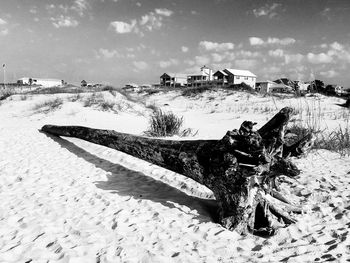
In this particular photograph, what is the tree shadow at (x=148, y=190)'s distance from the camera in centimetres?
291

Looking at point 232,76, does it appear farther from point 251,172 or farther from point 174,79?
point 251,172

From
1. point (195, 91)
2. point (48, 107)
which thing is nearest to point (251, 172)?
point (48, 107)

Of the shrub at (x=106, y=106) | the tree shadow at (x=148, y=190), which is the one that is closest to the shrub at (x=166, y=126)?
the tree shadow at (x=148, y=190)

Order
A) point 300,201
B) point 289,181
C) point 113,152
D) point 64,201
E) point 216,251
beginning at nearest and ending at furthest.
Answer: point 216,251
point 300,201
point 64,201
point 289,181
point 113,152

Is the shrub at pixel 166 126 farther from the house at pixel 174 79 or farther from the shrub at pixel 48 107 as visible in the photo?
the house at pixel 174 79

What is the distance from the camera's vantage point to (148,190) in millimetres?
3443

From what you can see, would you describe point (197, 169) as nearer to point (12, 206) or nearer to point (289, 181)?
point (289, 181)

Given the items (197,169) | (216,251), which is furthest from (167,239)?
(197,169)

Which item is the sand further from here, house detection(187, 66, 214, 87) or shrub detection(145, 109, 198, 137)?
house detection(187, 66, 214, 87)

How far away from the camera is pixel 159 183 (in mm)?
3699

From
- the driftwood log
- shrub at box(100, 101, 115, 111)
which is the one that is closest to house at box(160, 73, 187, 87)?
shrub at box(100, 101, 115, 111)

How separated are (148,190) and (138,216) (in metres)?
0.73

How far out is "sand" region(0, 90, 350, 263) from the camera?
7.09 ft

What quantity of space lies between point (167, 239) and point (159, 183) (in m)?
1.38
